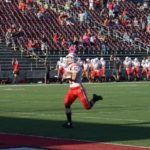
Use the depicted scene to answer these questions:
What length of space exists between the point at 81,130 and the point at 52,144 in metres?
2.44

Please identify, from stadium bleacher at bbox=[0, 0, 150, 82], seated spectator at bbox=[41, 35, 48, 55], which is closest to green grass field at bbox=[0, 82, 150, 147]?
stadium bleacher at bbox=[0, 0, 150, 82]

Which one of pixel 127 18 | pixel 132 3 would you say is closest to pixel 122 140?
pixel 127 18

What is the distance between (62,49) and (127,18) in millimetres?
9329

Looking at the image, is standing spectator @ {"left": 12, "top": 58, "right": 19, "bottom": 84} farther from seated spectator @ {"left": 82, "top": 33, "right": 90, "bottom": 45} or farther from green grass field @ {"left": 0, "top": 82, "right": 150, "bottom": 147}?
green grass field @ {"left": 0, "top": 82, "right": 150, "bottom": 147}

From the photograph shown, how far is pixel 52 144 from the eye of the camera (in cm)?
1219

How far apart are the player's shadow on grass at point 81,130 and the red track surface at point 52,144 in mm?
685

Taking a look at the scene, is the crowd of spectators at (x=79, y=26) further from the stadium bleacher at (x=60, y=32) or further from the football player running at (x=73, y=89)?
the football player running at (x=73, y=89)

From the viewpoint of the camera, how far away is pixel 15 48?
4125 cm

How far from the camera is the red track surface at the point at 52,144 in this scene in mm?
11705

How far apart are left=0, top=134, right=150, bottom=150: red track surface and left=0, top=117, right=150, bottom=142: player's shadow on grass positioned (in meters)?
0.68

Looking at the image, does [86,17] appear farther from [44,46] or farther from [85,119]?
[85,119]

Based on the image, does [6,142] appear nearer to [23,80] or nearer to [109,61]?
[23,80]

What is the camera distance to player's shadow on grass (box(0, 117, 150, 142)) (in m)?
13.4

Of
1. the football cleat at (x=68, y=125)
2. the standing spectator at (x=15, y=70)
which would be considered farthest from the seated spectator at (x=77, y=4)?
the football cleat at (x=68, y=125)
